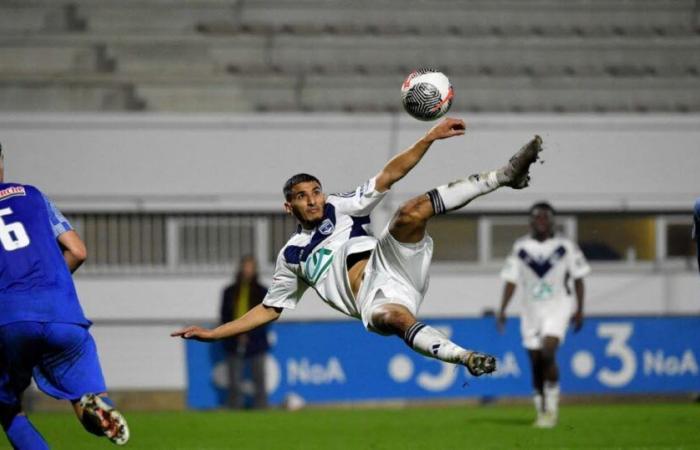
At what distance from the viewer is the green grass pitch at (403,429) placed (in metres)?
11.4

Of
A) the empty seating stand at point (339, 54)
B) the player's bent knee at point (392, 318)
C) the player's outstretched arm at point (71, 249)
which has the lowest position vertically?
the player's bent knee at point (392, 318)

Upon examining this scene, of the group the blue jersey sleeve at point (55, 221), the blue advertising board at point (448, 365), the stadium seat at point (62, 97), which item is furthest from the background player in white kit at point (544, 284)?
the stadium seat at point (62, 97)

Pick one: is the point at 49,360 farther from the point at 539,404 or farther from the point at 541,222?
the point at 541,222

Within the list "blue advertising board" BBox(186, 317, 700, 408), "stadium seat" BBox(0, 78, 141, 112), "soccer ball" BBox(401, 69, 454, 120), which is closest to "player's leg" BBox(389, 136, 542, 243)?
"soccer ball" BBox(401, 69, 454, 120)

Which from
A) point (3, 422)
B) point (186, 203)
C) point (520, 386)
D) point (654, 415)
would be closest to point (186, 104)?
point (186, 203)

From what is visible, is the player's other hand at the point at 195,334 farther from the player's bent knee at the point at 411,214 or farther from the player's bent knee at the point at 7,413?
the player's bent knee at the point at 411,214

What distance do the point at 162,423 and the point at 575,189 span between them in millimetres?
8618

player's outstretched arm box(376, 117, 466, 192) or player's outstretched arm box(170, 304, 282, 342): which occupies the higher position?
player's outstretched arm box(376, 117, 466, 192)

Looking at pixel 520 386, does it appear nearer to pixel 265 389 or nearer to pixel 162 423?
pixel 265 389

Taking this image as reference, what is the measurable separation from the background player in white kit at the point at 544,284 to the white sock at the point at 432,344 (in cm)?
586

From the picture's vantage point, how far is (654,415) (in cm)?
1472

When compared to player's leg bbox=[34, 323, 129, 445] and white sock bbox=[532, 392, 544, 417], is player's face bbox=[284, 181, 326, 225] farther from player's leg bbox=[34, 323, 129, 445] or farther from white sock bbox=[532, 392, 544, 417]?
white sock bbox=[532, 392, 544, 417]

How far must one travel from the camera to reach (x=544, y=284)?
14.1 metres

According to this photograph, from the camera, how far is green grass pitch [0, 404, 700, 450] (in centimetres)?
1140
